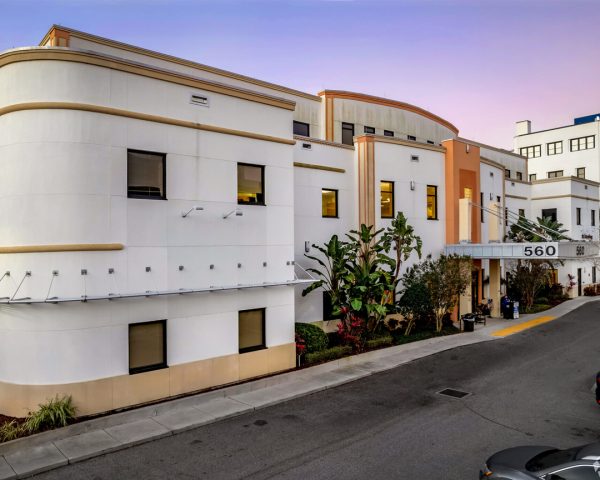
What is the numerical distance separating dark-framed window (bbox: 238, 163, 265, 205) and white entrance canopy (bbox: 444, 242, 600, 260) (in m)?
13.3

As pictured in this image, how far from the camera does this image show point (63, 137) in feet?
39.2

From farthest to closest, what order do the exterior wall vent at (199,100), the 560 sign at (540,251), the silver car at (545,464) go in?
A: the 560 sign at (540,251) → the exterior wall vent at (199,100) → the silver car at (545,464)

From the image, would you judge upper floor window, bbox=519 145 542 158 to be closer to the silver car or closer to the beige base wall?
the beige base wall

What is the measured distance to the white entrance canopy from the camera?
804 inches

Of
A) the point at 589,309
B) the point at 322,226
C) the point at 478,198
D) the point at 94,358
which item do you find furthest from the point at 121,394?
the point at 589,309

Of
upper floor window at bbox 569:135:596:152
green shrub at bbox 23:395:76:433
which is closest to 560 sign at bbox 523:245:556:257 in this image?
green shrub at bbox 23:395:76:433

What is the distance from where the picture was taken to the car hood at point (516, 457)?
759cm

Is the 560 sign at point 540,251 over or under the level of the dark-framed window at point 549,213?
under

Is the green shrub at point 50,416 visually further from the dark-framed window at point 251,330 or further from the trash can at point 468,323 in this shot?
the trash can at point 468,323

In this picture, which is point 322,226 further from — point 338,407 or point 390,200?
point 338,407

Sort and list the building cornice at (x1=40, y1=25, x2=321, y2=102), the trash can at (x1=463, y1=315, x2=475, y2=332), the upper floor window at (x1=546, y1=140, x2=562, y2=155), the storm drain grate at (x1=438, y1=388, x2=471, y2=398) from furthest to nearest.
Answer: the upper floor window at (x1=546, y1=140, x2=562, y2=155) < the trash can at (x1=463, y1=315, x2=475, y2=332) < the building cornice at (x1=40, y1=25, x2=321, y2=102) < the storm drain grate at (x1=438, y1=388, x2=471, y2=398)

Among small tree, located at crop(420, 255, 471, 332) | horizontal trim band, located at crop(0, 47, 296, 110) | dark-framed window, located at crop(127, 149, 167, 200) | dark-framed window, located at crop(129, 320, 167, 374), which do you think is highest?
Answer: horizontal trim band, located at crop(0, 47, 296, 110)

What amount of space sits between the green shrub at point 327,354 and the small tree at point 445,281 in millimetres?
5983

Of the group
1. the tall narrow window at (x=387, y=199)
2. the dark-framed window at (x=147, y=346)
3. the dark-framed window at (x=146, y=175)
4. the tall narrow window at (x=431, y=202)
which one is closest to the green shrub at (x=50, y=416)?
the dark-framed window at (x=147, y=346)
